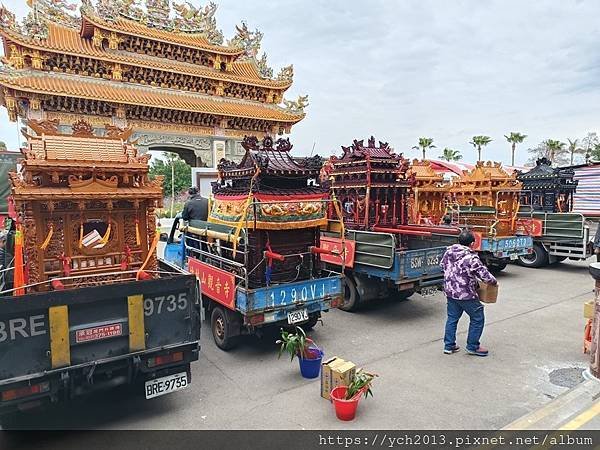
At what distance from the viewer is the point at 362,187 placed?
834 centimetres

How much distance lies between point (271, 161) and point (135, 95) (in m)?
12.7

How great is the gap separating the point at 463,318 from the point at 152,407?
5.30 metres

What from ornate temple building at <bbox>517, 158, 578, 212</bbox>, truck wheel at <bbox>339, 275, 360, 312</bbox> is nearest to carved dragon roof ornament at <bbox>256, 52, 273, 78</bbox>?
ornate temple building at <bbox>517, 158, 578, 212</bbox>

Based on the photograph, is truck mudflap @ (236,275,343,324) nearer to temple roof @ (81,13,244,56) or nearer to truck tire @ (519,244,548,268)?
truck tire @ (519,244,548,268)

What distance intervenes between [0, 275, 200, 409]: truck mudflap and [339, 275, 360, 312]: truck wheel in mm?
4081

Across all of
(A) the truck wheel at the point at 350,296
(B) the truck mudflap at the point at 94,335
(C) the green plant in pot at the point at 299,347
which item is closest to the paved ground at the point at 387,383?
(C) the green plant in pot at the point at 299,347

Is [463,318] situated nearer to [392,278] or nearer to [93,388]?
[392,278]

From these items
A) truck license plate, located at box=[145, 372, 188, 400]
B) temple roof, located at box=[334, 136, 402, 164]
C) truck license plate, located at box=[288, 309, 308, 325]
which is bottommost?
truck license plate, located at box=[145, 372, 188, 400]

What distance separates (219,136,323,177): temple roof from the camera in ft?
18.8

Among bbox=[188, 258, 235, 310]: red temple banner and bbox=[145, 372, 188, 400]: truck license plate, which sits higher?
bbox=[188, 258, 235, 310]: red temple banner

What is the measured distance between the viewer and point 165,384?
156 inches

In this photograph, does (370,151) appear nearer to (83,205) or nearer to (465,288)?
(465,288)

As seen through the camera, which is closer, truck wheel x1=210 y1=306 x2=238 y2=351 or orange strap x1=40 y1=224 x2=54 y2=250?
orange strap x1=40 y1=224 x2=54 y2=250

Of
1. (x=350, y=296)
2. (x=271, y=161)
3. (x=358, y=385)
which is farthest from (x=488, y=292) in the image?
(x=271, y=161)
